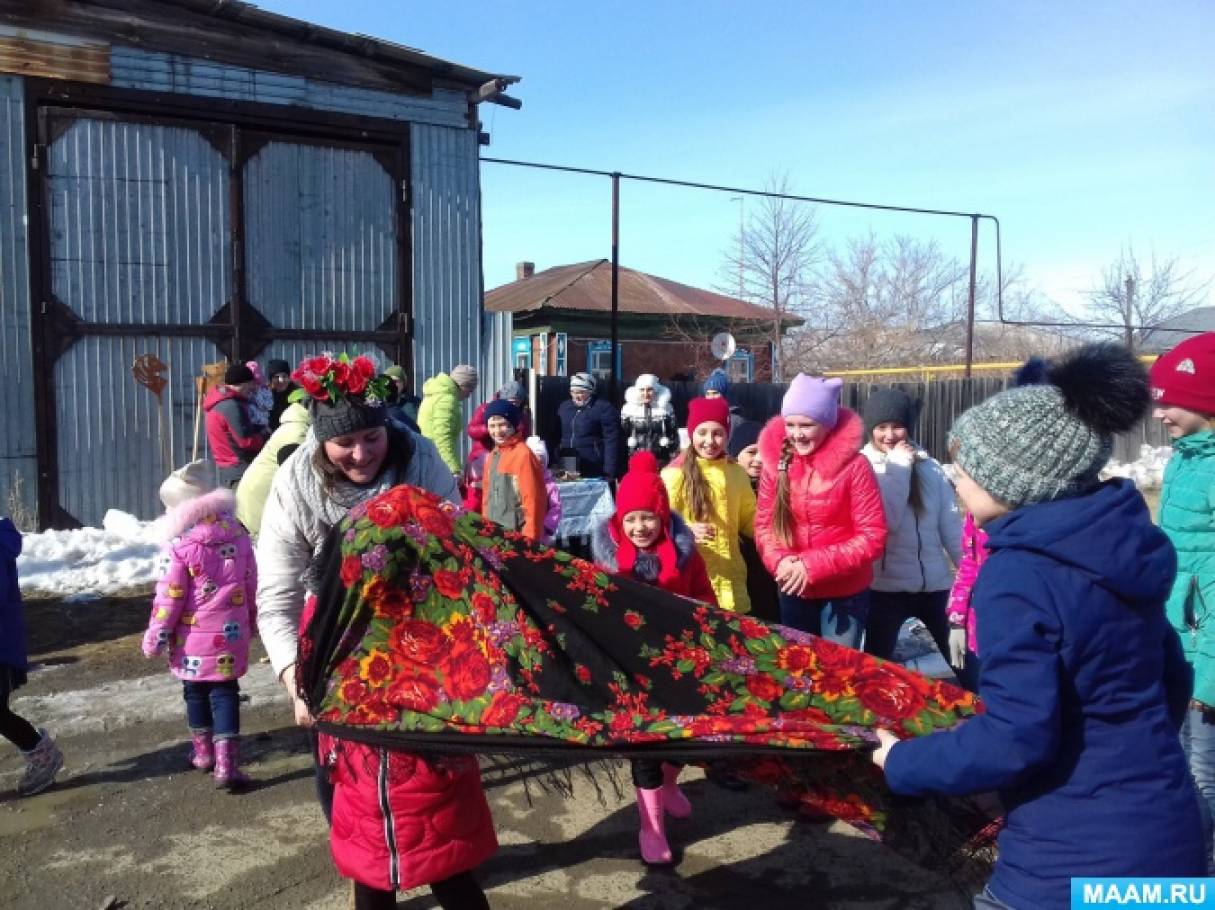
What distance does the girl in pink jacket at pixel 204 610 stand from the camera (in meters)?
4.64

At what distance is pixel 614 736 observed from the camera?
2.66 metres

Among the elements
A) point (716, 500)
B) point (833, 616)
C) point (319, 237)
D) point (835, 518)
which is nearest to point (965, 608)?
point (833, 616)

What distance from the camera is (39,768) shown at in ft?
15.1

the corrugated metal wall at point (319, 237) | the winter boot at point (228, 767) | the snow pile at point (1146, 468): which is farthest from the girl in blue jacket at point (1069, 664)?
the snow pile at point (1146, 468)

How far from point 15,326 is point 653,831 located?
353 inches

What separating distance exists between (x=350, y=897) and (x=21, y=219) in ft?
29.0

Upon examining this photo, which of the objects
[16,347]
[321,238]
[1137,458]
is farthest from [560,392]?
[1137,458]

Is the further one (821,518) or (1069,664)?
(821,518)

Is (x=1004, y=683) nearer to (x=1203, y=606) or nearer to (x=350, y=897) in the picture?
(x=1203, y=606)

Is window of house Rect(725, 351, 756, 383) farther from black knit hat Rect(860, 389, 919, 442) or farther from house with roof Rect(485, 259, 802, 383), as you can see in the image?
black knit hat Rect(860, 389, 919, 442)

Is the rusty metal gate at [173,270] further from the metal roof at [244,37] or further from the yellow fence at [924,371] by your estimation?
the yellow fence at [924,371]

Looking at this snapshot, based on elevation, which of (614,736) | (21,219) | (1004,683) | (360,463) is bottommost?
(614,736)

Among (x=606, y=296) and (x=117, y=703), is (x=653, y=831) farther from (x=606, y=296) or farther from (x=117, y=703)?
(x=606, y=296)

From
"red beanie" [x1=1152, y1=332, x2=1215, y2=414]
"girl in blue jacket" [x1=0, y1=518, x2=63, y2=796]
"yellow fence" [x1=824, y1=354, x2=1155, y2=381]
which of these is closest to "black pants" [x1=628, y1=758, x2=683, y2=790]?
"red beanie" [x1=1152, y1=332, x2=1215, y2=414]
